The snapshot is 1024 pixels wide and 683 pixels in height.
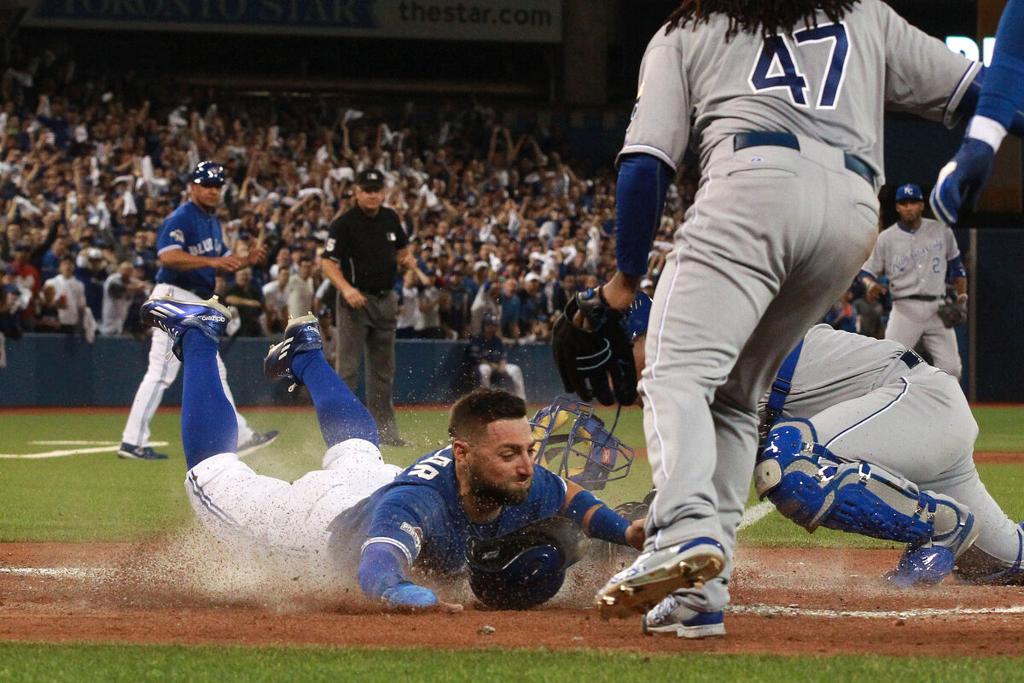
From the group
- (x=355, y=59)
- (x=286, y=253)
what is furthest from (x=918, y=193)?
(x=355, y=59)

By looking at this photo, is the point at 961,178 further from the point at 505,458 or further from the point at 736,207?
the point at 505,458

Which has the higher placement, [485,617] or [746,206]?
[746,206]

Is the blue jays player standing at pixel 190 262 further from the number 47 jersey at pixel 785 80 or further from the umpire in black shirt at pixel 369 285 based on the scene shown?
the number 47 jersey at pixel 785 80

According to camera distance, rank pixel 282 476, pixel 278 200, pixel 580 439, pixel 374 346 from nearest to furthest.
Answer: pixel 580 439 → pixel 282 476 → pixel 374 346 → pixel 278 200

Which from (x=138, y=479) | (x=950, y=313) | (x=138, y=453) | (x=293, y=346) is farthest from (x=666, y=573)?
(x=950, y=313)

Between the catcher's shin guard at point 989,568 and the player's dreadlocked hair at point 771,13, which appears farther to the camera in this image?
the catcher's shin guard at point 989,568

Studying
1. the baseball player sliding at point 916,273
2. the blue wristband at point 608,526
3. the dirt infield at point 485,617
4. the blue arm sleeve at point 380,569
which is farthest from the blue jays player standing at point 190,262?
the baseball player sliding at point 916,273

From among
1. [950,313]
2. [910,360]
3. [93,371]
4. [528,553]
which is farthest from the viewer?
[93,371]
